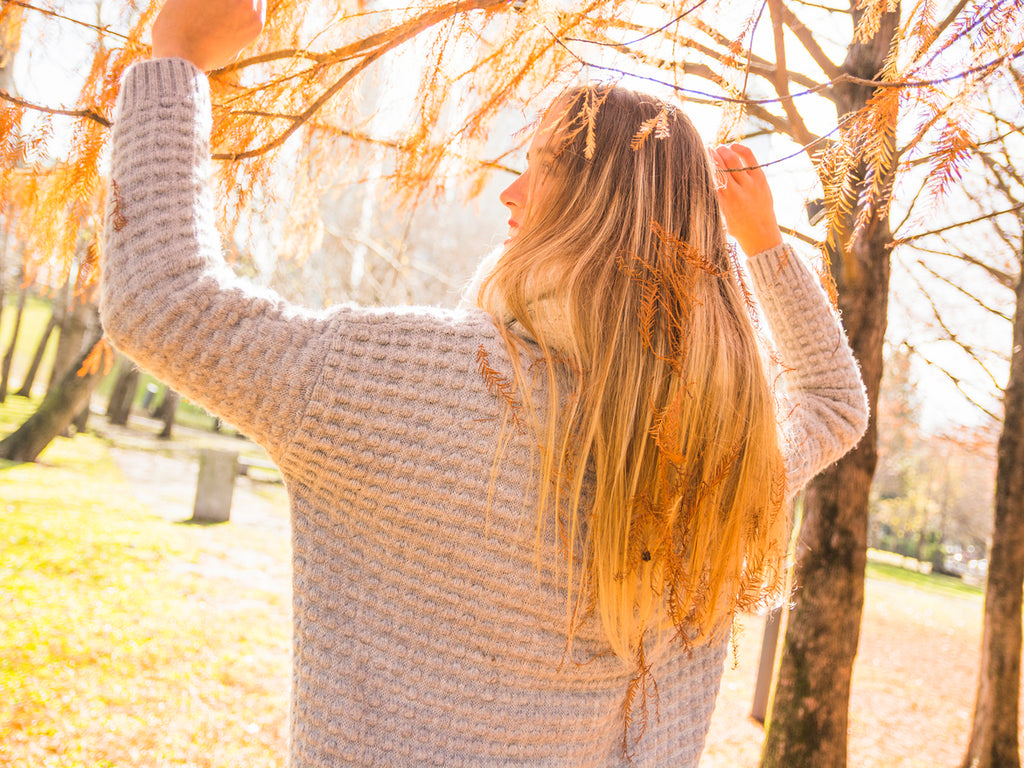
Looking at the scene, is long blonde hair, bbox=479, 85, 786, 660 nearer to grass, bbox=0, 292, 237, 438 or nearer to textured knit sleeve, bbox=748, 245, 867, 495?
textured knit sleeve, bbox=748, 245, 867, 495

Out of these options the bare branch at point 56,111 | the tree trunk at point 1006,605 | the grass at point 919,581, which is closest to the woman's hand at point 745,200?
the bare branch at point 56,111

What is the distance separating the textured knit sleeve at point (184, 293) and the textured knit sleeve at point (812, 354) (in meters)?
0.91

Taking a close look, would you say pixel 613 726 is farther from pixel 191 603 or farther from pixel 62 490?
pixel 62 490

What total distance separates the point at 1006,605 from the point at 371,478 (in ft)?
17.2

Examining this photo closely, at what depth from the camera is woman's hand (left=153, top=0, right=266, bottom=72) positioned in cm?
105

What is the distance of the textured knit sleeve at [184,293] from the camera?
910 millimetres

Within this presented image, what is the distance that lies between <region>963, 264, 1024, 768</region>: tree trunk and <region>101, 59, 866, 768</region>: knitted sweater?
15.3 ft

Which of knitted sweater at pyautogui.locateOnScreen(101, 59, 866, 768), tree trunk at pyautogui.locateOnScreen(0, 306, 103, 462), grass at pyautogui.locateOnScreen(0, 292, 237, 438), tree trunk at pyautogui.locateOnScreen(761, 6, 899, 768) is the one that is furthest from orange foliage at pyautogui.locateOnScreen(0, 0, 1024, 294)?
grass at pyautogui.locateOnScreen(0, 292, 237, 438)

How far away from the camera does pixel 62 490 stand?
7785 mm

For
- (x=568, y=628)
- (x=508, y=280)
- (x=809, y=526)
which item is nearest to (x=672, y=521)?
(x=568, y=628)

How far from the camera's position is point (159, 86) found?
1.00 meters

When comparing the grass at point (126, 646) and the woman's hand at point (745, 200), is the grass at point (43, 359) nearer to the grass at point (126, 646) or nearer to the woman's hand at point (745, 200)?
the grass at point (126, 646)

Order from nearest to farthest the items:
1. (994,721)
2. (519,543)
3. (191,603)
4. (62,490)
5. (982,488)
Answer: (519,543)
(994,721)
(191,603)
(62,490)
(982,488)

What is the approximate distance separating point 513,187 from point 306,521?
2.31ft
